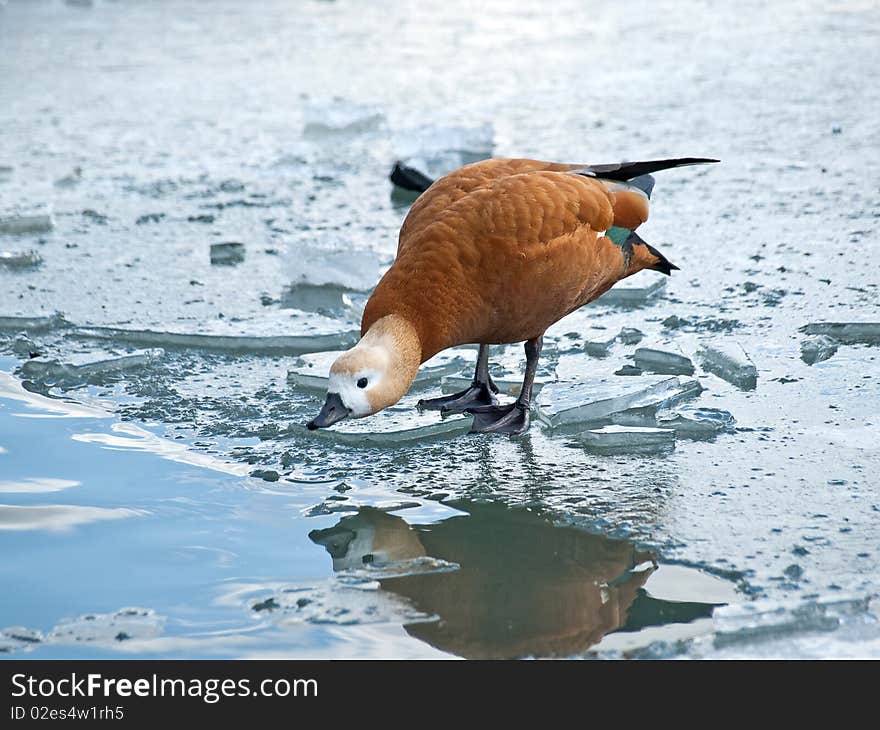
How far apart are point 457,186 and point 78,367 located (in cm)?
141

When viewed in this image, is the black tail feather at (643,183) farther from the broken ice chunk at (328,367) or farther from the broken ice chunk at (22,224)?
the broken ice chunk at (22,224)

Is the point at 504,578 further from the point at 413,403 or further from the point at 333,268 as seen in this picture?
the point at 333,268

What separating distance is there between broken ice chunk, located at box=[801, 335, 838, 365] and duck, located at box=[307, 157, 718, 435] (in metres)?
0.71

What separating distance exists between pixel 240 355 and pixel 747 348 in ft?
5.49

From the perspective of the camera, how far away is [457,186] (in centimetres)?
344

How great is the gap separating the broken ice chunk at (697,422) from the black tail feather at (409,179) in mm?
2496

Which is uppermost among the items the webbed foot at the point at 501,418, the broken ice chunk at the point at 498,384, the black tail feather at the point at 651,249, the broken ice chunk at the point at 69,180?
the broken ice chunk at the point at 69,180

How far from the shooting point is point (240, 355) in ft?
13.3

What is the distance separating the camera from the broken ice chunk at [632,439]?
3.37m

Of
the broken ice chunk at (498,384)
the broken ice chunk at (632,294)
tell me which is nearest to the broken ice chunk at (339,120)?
the broken ice chunk at (632,294)

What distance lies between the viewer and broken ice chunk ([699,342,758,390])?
3.67 metres

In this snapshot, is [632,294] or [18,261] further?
[18,261]

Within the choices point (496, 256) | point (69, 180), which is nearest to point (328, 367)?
point (496, 256)
